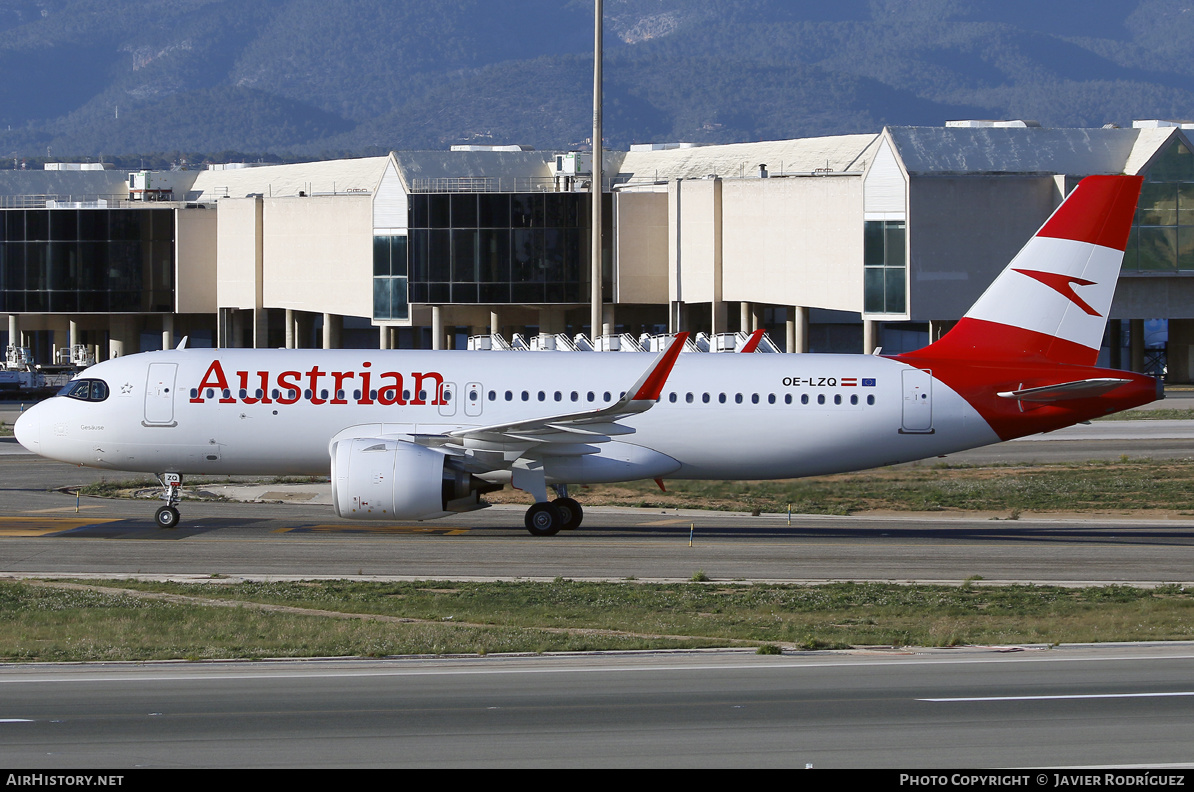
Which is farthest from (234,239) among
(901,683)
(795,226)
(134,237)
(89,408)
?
(901,683)

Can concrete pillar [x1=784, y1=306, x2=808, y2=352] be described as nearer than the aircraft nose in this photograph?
No

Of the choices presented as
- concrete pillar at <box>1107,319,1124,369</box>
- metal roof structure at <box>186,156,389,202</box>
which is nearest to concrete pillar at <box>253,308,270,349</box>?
metal roof structure at <box>186,156,389,202</box>

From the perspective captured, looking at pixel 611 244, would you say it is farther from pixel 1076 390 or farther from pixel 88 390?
pixel 1076 390

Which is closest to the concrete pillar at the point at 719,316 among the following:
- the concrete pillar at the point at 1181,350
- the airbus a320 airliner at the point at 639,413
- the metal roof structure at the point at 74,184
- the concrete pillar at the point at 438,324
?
the concrete pillar at the point at 438,324

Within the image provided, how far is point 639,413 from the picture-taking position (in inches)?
1182

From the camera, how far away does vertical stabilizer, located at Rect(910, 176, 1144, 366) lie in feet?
100

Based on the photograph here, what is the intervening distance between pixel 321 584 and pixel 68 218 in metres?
89.5

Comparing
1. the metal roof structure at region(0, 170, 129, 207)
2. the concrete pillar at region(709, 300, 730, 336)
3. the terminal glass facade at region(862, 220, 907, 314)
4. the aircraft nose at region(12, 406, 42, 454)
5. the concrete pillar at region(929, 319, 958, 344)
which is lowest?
the aircraft nose at region(12, 406, 42, 454)

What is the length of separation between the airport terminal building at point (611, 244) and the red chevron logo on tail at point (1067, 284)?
4129cm

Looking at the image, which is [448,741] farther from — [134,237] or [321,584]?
[134,237]

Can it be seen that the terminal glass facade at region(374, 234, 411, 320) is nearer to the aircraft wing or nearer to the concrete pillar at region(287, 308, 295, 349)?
the concrete pillar at region(287, 308, 295, 349)

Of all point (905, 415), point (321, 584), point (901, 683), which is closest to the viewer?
point (901, 683)

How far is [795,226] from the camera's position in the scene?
77.5 m

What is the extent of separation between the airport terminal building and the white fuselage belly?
42.2m
